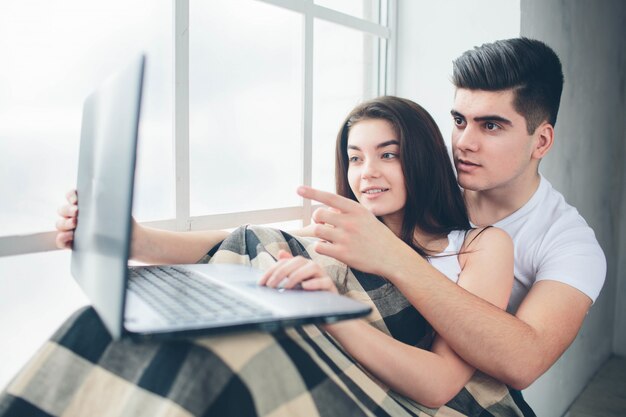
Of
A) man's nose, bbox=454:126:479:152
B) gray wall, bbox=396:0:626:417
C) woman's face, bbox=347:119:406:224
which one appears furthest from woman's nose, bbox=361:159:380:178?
gray wall, bbox=396:0:626:417

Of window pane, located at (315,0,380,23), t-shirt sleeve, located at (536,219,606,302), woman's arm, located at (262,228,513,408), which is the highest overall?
window pane, located at (315,0,380,23)

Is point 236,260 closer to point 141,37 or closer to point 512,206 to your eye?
point 141,37

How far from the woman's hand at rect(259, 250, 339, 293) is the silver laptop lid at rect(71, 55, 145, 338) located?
0.78 feet

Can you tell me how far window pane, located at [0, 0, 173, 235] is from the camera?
41.1 inches

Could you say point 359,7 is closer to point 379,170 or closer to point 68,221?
point 379,170

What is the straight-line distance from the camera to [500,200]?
1.52m

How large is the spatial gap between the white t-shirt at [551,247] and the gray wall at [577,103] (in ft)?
1.60

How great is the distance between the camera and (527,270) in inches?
55.4

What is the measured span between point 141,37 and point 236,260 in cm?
59

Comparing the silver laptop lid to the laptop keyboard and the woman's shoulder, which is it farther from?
the woman's shoulder

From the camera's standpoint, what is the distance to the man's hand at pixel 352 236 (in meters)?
0.93

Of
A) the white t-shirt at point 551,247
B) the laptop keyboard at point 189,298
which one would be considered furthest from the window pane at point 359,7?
the laptop keyboard at point 189,298

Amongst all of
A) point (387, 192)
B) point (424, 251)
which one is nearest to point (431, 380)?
point (424, 251)

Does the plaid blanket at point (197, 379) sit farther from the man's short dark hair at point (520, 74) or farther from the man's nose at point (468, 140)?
the man's short dark hair at point (520, 74)
